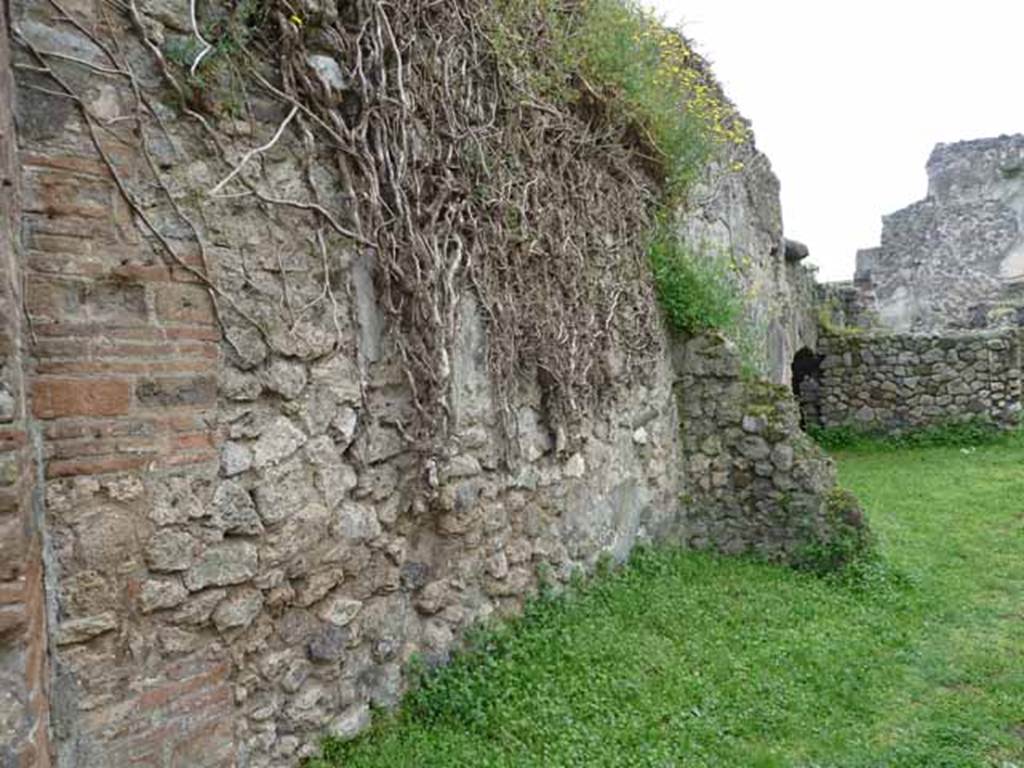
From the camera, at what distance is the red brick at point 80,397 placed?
207cm

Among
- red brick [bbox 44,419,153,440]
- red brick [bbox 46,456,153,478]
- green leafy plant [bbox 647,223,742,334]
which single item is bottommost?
red brick [bbox 46,456,153,478]

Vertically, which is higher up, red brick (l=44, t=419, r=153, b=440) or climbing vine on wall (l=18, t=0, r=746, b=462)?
climbing vine on wall (l=18, t=0, r=746, b=462)

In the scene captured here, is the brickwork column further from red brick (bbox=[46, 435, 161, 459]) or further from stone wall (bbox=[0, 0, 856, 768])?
red brick (bbox=[46, 435, 161, 459])

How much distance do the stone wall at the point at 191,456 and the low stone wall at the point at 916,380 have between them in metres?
9.59

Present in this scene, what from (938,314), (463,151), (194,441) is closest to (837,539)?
(463,151)

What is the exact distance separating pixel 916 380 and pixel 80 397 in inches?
447

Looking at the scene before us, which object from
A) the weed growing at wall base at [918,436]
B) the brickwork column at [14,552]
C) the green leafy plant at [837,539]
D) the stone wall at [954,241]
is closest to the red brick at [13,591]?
the brickwork column at [14,552]

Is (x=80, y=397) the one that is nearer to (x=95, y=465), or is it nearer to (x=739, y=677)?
(x=95, y=465)

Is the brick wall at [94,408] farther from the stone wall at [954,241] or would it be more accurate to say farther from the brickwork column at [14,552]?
the stone wall at [954,241]

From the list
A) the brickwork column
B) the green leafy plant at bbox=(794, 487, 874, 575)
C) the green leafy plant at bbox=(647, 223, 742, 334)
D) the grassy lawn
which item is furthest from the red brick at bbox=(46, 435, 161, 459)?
the green leafy plant at bbox=(794, 487, 874, 575)

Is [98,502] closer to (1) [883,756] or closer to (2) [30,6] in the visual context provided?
(2) [30,6]

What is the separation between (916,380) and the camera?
11.1m

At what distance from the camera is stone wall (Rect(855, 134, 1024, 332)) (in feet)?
54.2

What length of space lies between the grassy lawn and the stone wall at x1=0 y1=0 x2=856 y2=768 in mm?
336
